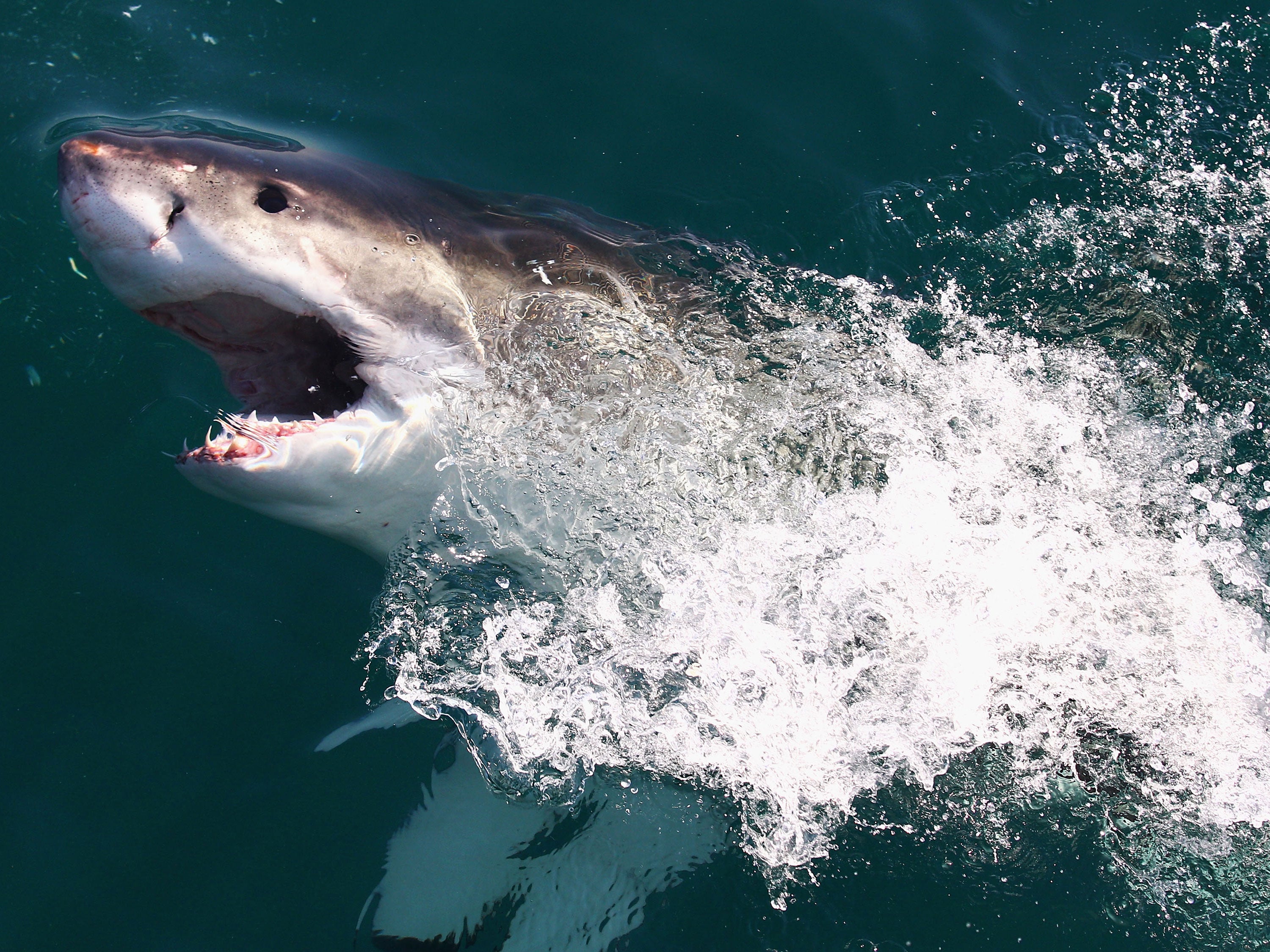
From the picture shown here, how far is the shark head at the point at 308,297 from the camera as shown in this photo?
239 cm

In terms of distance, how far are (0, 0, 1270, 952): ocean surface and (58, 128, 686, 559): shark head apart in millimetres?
191

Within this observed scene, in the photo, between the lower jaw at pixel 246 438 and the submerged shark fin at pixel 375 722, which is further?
the submerged shark fin at pixel 375 722

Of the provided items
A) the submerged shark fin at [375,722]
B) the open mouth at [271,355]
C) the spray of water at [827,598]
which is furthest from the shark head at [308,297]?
the submerged shark fin at [375,722]

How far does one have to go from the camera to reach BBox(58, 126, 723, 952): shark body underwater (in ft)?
7.90

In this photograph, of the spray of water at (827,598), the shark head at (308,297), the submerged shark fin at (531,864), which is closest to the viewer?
the shark head at (308,297)

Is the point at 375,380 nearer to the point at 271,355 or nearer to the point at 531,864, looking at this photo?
the point at 271,355

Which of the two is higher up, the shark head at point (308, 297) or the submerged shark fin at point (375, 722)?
the shark head at point (308, 297)

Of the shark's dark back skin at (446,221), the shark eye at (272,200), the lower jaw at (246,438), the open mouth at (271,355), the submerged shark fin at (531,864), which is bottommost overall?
the submerged shark fin at (531,864)

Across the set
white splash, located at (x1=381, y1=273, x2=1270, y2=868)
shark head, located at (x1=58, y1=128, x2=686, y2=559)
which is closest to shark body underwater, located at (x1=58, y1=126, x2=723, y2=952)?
shark head, located at (x1=58, y1=128, x2=686, y2=559)

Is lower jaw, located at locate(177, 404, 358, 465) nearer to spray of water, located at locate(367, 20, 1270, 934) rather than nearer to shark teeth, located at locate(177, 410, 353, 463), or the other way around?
shark teeth, located at locate(177, 410, 353, 463)

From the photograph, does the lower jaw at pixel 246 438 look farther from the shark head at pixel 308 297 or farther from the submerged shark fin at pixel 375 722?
the submerged shark fin at pixel 375 722

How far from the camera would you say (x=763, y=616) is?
2.76 meters

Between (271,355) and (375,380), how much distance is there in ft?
1.03

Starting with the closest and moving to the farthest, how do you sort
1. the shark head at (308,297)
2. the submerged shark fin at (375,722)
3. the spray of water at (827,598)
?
the shark head at (308,297), the spray of water at (827,598), the submerged shark fin at (375,722)
